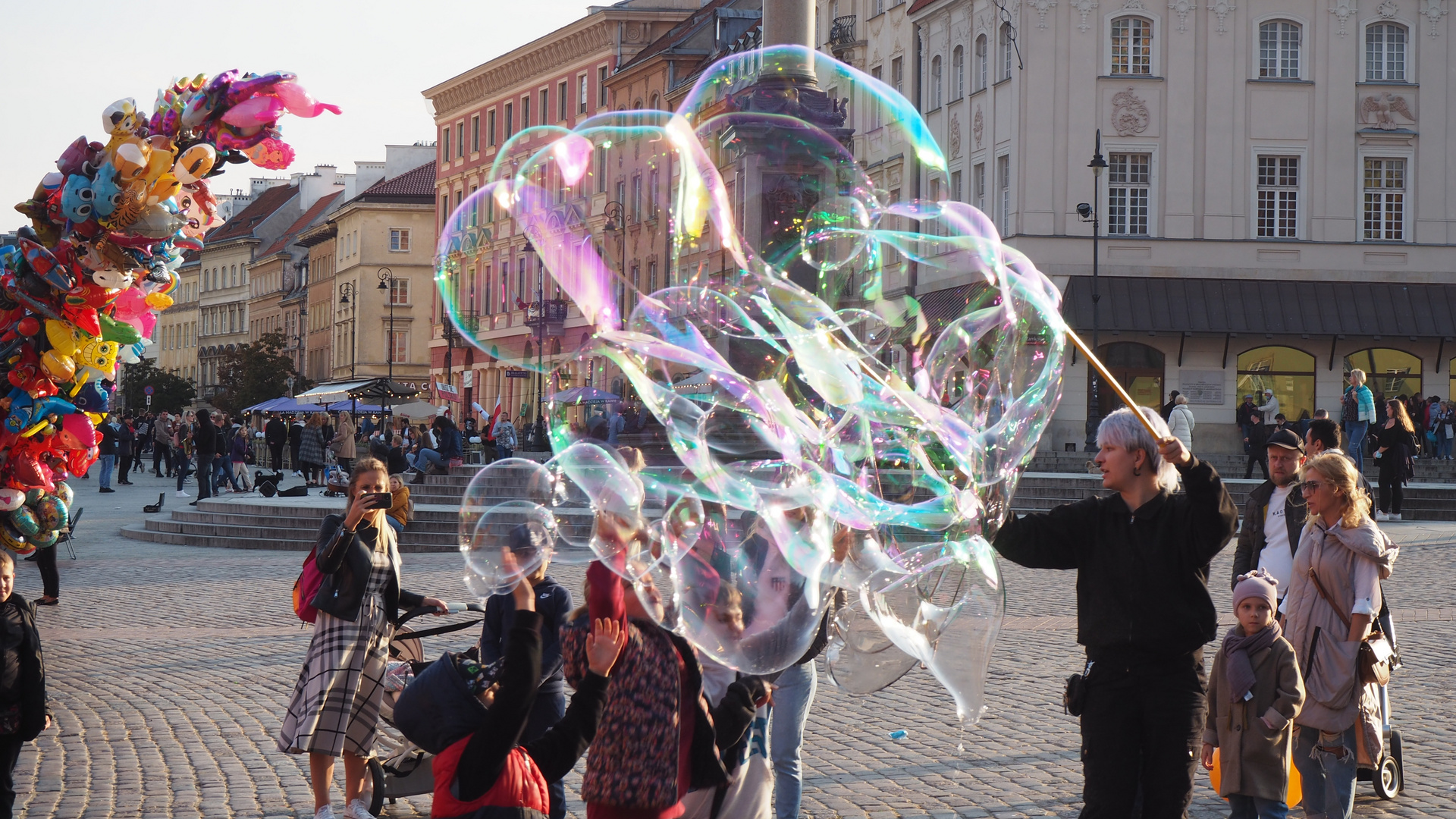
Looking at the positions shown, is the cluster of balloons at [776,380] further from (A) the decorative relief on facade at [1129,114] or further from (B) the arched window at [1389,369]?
(B) the arched window at [1389,369]

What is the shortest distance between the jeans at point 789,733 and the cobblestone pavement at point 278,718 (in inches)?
35.9

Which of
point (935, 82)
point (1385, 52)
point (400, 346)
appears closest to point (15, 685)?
point (1385, 52)

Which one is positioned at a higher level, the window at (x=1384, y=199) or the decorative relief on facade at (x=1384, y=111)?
the decorative relief on facade at (x=1384, y=111)

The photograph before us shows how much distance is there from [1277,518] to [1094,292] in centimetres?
3066

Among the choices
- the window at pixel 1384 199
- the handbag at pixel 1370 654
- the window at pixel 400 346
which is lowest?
the handbag at pixel 1370 654

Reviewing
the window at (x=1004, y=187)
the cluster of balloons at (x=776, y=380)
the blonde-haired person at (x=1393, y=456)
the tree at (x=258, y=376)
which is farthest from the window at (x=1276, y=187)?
the tree at (x=258, y=376)

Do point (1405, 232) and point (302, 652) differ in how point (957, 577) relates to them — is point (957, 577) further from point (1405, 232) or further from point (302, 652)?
point (1405, 232)

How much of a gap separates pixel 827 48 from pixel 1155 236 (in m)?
12.5

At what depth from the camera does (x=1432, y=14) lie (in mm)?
39969

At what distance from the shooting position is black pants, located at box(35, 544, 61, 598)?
50.7 ft

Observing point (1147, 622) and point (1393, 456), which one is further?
point (1393, 456)

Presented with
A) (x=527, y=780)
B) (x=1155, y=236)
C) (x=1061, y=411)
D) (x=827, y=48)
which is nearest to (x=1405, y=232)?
(x=1155, y=236)

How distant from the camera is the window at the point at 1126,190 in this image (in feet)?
133

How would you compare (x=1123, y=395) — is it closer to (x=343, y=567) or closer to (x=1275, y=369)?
(x=343, y=567)
